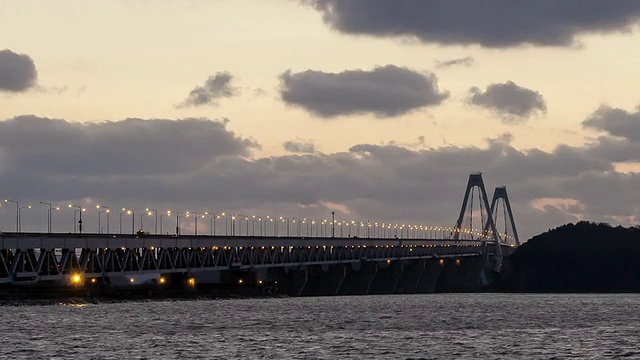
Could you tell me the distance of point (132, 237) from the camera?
155250 mm

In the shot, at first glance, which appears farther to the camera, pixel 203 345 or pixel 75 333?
pixel 75 333

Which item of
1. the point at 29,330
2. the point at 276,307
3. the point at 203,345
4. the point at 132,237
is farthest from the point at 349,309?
the point at 203,345

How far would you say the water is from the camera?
3305 inches

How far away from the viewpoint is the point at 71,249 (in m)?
140

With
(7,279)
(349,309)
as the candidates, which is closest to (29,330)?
(7,279)

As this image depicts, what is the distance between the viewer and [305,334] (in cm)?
10356

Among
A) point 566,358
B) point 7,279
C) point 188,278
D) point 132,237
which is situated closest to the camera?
point 566,358

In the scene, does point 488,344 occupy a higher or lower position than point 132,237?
lower

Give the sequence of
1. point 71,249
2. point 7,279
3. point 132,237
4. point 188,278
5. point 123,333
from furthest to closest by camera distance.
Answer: point 188,278 < point 132,237 < point 71,249 < point 7,279 < point 123,333

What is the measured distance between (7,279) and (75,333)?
28251mm

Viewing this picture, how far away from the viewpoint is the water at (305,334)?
83.9 meters

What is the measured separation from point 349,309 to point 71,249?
127 ft

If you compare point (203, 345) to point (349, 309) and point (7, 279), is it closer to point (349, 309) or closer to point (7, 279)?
point (7, 279)

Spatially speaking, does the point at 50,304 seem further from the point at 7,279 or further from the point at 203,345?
the point at 203,345
